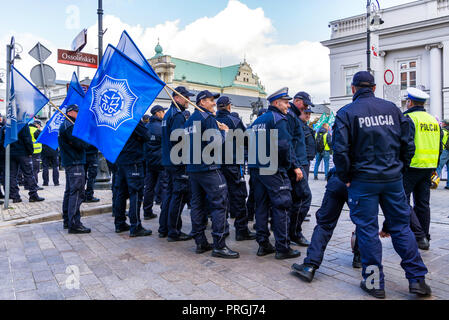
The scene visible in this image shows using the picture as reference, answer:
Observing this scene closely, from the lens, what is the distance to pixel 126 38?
5434 mm

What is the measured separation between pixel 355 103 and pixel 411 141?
81 cm

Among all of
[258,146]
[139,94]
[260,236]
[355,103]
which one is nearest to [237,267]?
[260,236]

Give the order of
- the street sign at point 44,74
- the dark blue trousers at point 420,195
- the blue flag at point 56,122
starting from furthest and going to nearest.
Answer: the street sign at point 44,74
the blue flag at point 56,122
the dark blue trousers at point 420,195

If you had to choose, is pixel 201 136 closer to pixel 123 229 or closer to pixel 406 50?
pixel 123 229

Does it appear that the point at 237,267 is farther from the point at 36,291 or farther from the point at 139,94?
the point at 139,94

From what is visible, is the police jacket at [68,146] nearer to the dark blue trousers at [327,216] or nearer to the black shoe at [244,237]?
the black shoe at [244,237]

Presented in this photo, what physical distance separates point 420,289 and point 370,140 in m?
1.41

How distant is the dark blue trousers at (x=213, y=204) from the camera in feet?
15.7

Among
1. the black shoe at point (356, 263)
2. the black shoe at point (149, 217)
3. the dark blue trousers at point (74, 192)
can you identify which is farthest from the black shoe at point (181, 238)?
the black shoe at point (356, 263)

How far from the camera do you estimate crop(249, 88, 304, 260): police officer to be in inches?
181

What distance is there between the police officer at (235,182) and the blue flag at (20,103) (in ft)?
12.5

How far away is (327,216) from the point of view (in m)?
3.98

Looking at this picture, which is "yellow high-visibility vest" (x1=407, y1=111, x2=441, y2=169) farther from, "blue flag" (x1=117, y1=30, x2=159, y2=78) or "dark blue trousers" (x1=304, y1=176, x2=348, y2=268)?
"blue flag" (x1=117, y1=30, x2=159, y2=78)

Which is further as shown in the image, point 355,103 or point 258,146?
point 258,146
